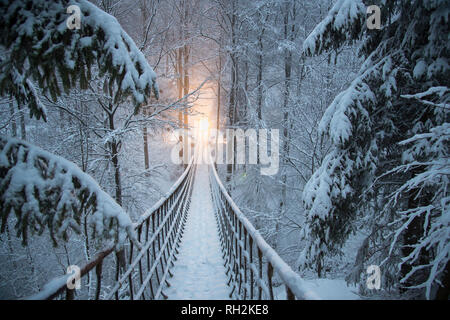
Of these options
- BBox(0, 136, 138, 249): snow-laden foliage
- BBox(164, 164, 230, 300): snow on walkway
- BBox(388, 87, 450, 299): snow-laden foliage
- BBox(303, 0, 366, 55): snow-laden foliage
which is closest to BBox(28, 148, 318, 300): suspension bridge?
BBox(164, 164, 230, 300): snow on walkway

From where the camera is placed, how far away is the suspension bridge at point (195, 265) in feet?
6.43

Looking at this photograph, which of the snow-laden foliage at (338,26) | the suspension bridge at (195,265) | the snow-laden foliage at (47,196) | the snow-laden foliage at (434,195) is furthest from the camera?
the snow-laden foliage at (338,26)

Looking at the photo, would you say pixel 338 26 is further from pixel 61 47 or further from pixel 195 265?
pixel 195 265

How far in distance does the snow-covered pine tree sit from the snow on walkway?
207cm

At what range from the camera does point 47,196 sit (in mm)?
1695

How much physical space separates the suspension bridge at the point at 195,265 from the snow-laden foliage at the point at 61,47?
1.52m

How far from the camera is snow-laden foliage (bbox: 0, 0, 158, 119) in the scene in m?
1.62

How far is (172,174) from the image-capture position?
67.0 ft

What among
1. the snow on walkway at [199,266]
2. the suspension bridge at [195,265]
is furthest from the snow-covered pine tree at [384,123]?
the snow on walkway at [199,266]

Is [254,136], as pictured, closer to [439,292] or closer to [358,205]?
[358,205]

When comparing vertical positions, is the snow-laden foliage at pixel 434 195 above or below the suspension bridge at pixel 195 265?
above

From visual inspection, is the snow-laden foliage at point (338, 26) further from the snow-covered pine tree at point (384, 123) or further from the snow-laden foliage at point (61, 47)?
the snow-laden foliage at point (61, 47)

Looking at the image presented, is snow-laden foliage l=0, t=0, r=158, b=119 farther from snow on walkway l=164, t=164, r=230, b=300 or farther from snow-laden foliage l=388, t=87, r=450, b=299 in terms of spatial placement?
snow on walkway l=164, t=164, r=230, b=300
